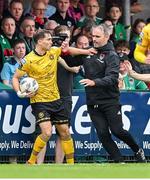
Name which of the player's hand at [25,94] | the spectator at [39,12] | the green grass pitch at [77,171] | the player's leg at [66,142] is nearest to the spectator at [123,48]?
the spectator at [39,12]

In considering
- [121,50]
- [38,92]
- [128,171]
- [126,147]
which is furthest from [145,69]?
[128,171]

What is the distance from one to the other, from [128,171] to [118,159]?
263cm

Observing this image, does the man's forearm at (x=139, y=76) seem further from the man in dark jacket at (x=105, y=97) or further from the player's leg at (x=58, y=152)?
the player's leg at (x=58, y=152)

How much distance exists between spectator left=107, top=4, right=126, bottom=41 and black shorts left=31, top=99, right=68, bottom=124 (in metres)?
3.66

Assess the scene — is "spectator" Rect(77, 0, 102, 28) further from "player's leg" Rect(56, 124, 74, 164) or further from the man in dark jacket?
"player's leg" Rect(56, 124, 74, 164)

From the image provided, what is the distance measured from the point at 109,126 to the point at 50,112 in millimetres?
1023

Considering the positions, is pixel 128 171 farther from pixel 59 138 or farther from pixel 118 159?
pixel 59 138

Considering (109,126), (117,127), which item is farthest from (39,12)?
(117,127)

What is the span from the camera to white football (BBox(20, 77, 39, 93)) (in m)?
15.0

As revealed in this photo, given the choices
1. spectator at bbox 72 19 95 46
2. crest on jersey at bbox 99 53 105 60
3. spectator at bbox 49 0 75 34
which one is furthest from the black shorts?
spectator at bbox 49 0 75 34

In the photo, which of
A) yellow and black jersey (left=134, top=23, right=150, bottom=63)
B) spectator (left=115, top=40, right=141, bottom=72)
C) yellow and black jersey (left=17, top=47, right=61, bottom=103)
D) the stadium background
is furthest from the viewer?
spectator (left=115, top=40, right=141, bottom=72)

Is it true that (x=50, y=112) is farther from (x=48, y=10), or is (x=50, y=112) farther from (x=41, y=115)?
(x=48, y=10)

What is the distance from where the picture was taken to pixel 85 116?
53.1 ft

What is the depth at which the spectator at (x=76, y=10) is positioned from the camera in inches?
728
